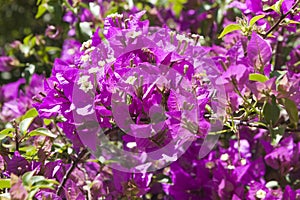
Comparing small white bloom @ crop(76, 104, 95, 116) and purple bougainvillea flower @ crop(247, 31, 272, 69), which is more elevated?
purple bougainvillea flower @ crop(247, 31, 272, 69)

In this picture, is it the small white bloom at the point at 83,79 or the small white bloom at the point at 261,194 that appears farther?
the small white bloom at the point at 261,194

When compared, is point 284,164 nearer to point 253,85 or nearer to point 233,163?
point 233,163

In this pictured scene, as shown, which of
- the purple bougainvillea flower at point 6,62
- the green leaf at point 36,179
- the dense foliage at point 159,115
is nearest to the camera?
the green leaf at point 36,179

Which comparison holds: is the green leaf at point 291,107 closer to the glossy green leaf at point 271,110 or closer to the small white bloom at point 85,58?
the glossy green leaf at point 271,110

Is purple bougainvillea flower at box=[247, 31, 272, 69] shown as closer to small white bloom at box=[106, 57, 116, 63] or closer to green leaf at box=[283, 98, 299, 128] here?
green leaf at box=[283, 98, 299, 128]

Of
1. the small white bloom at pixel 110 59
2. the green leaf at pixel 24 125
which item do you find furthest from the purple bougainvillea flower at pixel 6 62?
the small white bloom at pixel 110 59

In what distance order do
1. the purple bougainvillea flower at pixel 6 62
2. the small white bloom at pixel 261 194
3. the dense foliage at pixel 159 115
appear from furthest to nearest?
1. the purple bougainvillea flower at pixel 6 62
2. the small white bloom at pixel 261 194
3. the dense foliage at pixel 159 115

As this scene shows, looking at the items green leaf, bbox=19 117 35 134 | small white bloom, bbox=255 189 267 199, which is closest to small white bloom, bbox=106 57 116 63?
green leaf, bbox=19 117 35 134

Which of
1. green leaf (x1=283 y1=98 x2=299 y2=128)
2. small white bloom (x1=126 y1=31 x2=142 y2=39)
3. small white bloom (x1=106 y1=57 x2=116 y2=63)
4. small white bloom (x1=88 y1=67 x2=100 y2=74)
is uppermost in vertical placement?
small white bloom (x1=126 y1=31 x2=142 y2=39)

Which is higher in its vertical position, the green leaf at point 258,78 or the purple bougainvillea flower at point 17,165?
the green leaf at point 258,78

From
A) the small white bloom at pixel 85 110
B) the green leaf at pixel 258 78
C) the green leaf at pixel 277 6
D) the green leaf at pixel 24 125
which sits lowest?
the green leaf at pixel 24 125

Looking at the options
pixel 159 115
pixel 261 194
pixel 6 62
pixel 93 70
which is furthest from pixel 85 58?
pixel 6 62

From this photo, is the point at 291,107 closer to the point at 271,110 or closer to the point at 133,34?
the point at 271,110
